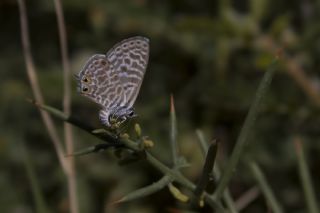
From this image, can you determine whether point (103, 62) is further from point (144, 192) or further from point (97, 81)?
point (144, 192)

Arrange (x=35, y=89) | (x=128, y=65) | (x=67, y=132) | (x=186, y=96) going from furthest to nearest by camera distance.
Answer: (x=186, y=96), (x=35, y=89), (x=67, y=132), (x=128, y=65)

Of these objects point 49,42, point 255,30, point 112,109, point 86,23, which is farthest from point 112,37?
point 112,109

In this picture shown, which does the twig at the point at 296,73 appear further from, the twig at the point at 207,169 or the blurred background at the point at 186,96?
the twig at the point at 207,169

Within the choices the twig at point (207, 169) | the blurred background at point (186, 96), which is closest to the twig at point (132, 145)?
the twig at point (207, 169)

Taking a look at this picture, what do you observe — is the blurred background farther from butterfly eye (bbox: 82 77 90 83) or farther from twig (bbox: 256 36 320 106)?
butterfly eye (bbox: 82 77 90 83)

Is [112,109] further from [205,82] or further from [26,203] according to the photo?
[26,203]

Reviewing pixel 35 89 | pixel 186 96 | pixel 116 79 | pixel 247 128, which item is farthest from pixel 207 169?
pixel 186 96
